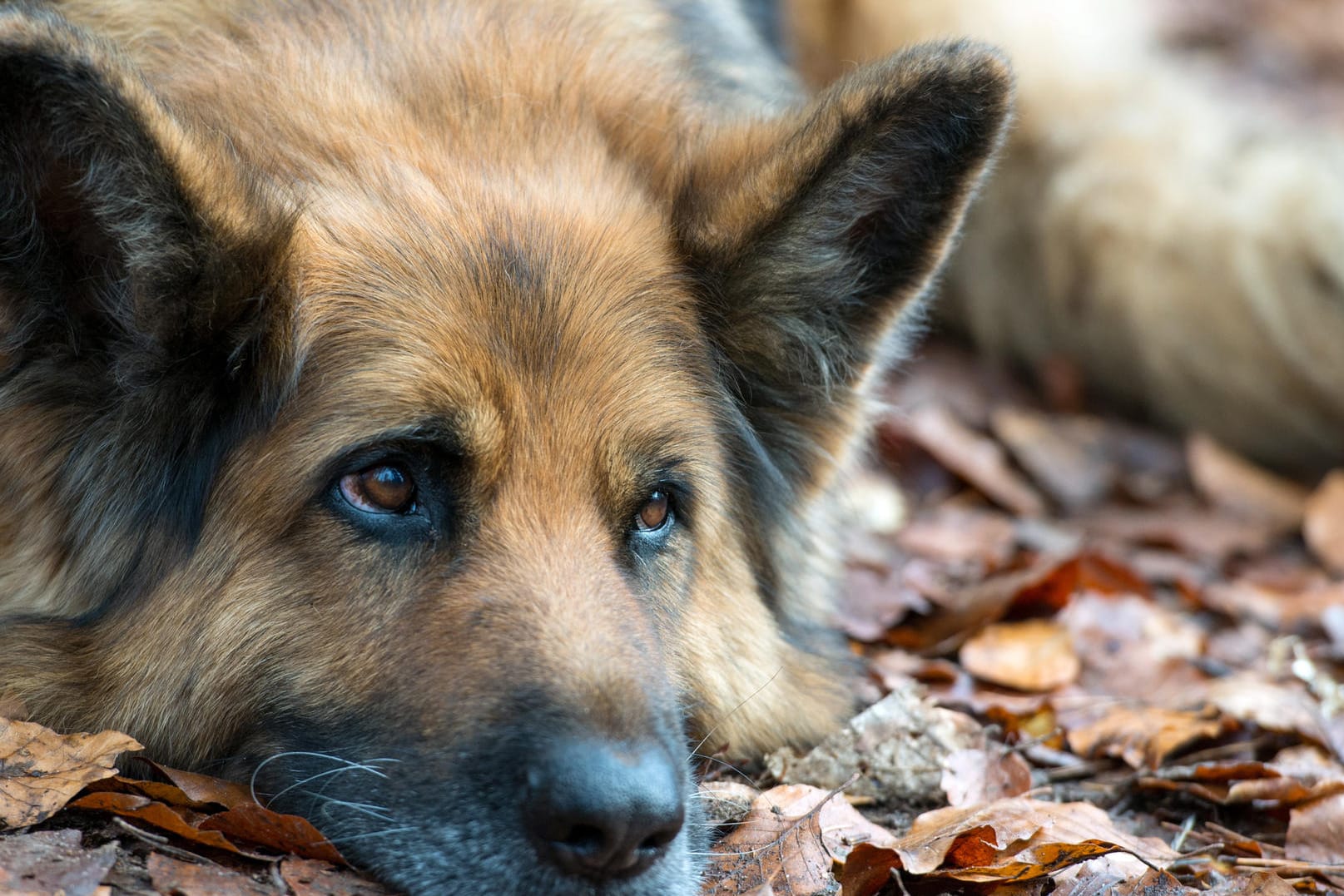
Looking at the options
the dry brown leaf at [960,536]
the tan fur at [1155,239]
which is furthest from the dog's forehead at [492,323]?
the tan fur at [1155,239]

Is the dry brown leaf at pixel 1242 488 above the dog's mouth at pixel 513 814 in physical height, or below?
above

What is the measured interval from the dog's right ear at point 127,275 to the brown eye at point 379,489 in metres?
0.26

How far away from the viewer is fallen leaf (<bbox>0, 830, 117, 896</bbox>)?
2645 millimetres

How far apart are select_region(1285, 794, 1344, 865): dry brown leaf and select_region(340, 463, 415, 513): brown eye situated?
7.78 ft

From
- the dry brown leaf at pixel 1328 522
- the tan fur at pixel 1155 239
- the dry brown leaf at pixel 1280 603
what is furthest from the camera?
the tan fur at pixel 1155 239

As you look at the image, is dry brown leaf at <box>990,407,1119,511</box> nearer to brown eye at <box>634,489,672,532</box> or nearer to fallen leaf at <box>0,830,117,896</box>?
brown eye at <box>634,489,672,532</box>

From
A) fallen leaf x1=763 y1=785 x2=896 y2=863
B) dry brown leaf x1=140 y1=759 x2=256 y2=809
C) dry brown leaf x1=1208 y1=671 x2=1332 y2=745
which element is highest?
dry brown leaf x1=1208 y1=671 x2=1332 y2=745

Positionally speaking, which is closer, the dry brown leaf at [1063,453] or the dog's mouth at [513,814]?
the dog's mouth at [513,814]

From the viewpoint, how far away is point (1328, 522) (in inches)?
265

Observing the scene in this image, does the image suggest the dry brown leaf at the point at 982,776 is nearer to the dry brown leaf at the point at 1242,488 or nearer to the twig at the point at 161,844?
the twig at the point at 161,844

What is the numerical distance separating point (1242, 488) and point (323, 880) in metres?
5.54

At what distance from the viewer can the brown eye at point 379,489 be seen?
3.23 meters

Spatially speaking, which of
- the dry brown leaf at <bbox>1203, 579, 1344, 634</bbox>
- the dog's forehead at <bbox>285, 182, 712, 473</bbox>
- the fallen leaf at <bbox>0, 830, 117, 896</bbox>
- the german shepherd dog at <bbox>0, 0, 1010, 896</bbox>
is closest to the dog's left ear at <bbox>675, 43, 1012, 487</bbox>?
the german shepherd dog at <bbox>0, 0, 1010, 896</bbox>

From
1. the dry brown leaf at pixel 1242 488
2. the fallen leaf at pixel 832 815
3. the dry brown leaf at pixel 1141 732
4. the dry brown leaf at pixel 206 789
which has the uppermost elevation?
the dry brown leaf at pixel 1242 488
